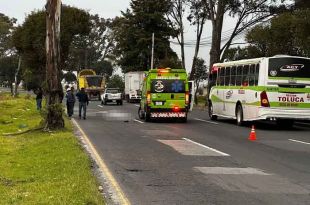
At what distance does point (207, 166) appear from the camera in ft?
40.2

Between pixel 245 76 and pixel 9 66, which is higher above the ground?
pixel 9 66

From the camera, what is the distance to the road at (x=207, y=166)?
354 inches

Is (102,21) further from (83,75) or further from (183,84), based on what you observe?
(183,84)

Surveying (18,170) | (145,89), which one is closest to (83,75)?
(145,89)

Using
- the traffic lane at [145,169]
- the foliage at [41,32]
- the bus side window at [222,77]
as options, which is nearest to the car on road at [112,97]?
the foliage at [41,32]

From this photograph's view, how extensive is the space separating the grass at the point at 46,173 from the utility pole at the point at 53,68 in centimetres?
285

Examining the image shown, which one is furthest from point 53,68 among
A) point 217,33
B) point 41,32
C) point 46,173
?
point 41,32

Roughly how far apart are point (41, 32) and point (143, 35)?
51.9 feet

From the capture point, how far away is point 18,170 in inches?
443

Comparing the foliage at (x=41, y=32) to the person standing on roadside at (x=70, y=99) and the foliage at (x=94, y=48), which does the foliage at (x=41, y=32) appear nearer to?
the person standing on roadside at (x=70, y=99)

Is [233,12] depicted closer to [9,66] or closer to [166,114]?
[166,114]

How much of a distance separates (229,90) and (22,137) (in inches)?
460

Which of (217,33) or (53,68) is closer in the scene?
(53,68)

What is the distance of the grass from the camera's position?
26.9 ft
